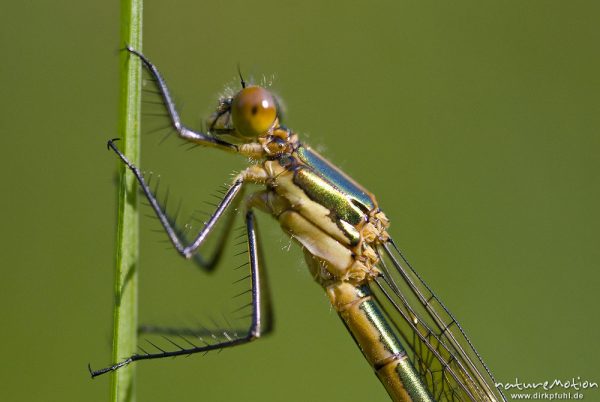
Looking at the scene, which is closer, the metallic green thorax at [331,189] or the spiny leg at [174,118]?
the spiny leg at [174,118]

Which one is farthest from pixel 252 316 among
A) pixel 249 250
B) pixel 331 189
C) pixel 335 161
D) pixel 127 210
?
pixel 335 161

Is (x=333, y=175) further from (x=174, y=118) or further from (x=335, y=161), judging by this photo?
(x=335, y=161)

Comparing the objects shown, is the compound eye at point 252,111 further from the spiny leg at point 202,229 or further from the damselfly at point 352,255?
the spiny leg at point 202,229

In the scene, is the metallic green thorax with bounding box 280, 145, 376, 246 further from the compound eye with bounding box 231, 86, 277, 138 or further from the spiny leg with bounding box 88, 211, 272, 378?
the spiny leg with bounding box 88, 211, 272, 378

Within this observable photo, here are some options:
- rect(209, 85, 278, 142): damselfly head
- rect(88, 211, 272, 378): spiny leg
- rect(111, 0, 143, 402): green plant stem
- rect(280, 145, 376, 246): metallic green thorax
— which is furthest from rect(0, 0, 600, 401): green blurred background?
rect(111, 0, 143, 402): green plant stem

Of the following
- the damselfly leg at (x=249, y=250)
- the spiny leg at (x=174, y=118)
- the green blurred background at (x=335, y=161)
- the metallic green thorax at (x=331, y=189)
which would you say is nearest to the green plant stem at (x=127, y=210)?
the damselfly leg at (x=249, y=250)

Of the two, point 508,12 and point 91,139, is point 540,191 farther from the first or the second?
point 91,139
